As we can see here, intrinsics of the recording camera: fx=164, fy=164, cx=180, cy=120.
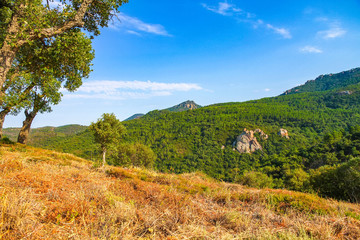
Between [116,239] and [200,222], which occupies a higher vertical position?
[116,239]

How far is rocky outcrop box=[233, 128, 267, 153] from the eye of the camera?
11881cm

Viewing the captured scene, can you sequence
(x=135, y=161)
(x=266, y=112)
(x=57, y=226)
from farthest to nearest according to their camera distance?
(x=266, y=112) → (x=135, y=161) → (x=57, y=226)

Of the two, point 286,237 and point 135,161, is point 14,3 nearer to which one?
point 286,237

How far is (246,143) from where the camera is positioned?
399 feet

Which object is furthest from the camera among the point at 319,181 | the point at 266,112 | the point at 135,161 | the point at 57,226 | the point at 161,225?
the point at 266,112

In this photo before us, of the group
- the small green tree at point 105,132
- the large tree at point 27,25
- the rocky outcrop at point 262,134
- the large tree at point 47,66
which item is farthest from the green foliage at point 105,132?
the rocky outcrop at point 262,134

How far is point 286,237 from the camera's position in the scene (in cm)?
249

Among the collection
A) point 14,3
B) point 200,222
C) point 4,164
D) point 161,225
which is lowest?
point 200,222

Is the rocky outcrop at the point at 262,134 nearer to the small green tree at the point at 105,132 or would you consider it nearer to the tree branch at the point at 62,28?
the small green tree at the point at 105,132

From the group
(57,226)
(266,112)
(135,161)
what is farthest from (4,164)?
(266,112)

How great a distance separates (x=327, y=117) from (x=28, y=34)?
206 meters

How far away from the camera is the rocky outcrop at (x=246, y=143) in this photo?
390 feet

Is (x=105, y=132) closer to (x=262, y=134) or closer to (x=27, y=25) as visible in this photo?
(x=27, y=25)

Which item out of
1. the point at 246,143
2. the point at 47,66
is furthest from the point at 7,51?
the point at 246,143
